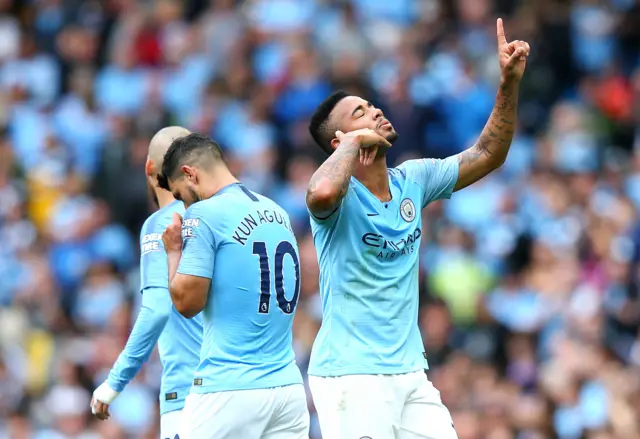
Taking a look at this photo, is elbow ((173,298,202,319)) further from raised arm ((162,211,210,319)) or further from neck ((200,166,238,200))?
neck ((200,166,238,200))

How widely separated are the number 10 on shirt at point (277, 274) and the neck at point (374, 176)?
568mm

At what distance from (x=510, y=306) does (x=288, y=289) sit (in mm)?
7211

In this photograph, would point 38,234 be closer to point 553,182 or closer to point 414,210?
point 553,182

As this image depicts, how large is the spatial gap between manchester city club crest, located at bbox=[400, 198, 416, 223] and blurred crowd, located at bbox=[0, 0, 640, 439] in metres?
4.91

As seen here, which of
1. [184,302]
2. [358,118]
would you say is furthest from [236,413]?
[358,118]

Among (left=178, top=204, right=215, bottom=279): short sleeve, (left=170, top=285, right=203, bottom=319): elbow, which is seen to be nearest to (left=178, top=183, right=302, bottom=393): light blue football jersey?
(left=178, top=204, right=215, bottom=279): short sleeve

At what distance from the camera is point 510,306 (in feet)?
47.7

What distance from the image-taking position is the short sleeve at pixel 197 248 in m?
7.42

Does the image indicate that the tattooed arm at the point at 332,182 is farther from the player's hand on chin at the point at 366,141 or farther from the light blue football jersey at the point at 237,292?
the light blue football jersey at the point at 237,292

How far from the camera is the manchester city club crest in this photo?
308 inches

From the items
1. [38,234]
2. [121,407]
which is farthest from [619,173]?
[38,234]

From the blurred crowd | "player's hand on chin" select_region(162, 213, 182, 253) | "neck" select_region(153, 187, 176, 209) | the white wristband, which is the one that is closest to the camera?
"player's hand on chin" select_region(162, 213, 182, 253)

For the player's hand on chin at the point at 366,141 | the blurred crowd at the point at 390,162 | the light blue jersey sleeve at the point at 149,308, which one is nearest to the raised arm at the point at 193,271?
the light blue jersey sleeve at the point at 149,308

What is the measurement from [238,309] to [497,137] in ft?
6.43
